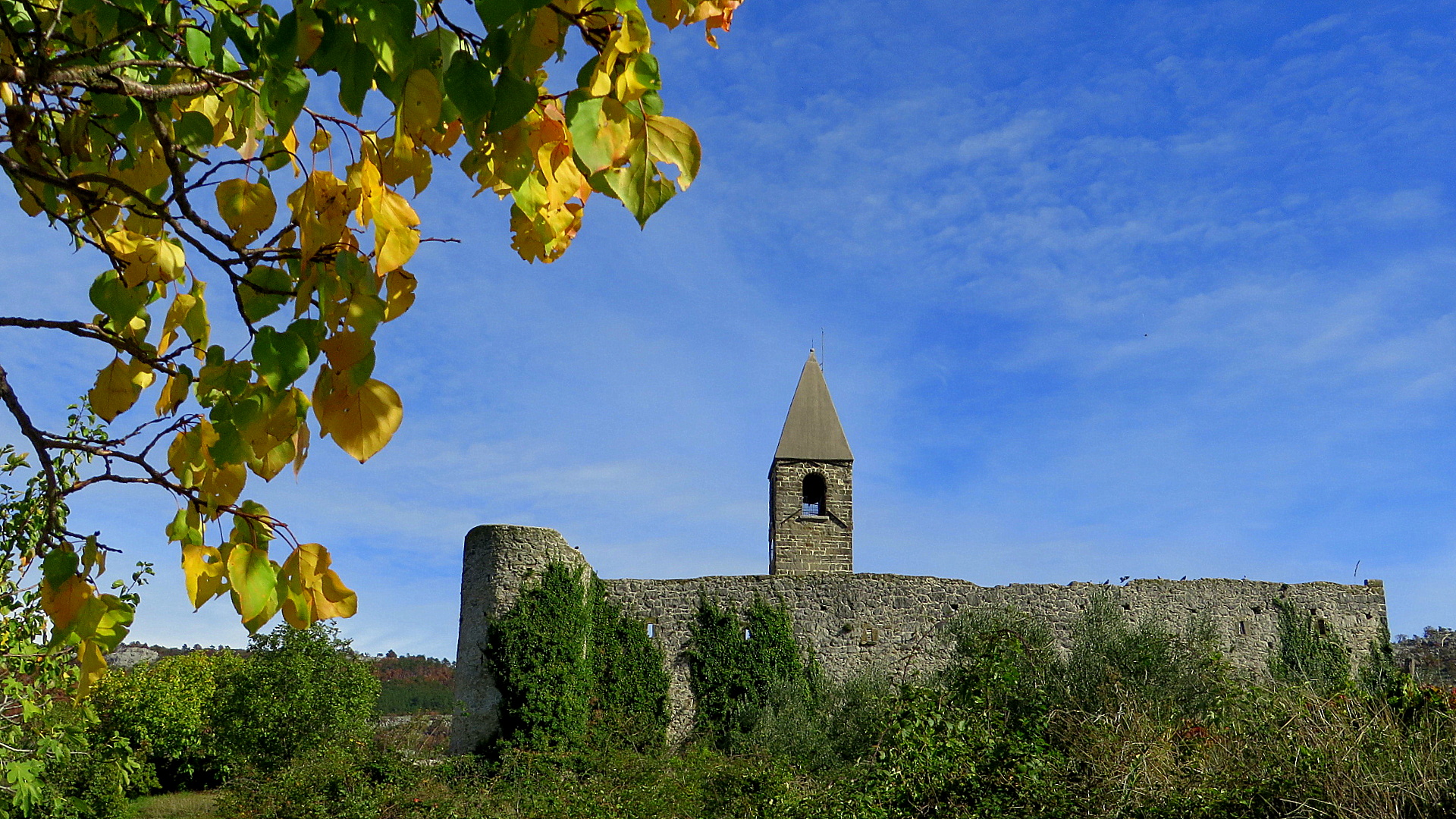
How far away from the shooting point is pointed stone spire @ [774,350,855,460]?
23047mm

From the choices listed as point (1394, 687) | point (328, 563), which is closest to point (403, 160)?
point (328, 563)

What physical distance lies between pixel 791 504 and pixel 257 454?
826 inches

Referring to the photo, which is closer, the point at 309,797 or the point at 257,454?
the point at 257,454

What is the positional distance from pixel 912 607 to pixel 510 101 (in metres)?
18.3

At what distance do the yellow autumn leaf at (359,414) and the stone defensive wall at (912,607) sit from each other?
1557 cm

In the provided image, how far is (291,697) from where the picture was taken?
18422 mm

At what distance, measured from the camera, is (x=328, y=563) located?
195 centimetres

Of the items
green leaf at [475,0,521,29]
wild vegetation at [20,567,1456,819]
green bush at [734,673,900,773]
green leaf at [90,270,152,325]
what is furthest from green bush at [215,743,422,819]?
green leaf at [475,0,521,29]

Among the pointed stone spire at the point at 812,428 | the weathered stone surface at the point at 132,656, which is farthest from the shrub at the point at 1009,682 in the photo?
the weathered stone surface at the point at 132,656

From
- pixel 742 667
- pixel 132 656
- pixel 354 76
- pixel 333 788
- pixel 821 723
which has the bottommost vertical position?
pixel 333 788

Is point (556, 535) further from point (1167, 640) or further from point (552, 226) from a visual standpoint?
point (552, 226)

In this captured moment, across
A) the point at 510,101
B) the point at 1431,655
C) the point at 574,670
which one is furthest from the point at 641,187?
the point at 1431,655

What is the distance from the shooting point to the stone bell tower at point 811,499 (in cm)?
2242

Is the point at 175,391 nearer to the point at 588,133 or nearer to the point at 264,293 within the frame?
the point at 264,293
